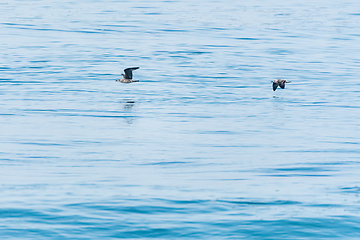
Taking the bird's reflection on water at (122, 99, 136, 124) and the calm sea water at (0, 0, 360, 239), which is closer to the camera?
the calm sea water at (0, 0, 360, 239)

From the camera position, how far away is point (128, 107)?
84.0ft

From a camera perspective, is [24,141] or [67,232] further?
[24,141]

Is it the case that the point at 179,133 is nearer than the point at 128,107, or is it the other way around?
the point at 179,133

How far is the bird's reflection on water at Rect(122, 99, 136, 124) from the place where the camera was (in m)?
23.3

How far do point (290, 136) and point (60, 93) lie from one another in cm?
1019

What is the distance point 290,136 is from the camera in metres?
21.5

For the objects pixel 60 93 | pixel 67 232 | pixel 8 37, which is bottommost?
pixel 67 232

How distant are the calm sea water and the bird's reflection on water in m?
0.08

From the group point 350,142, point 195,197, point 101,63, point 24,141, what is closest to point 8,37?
point 101,63

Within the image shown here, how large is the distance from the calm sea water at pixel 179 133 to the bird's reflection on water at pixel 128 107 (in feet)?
0.25

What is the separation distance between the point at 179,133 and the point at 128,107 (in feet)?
15.0

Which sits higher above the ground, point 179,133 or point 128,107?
point 128,107

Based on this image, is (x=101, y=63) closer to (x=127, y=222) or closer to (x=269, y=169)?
(x=269, y=169)

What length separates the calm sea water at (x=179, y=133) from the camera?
1348 cm
